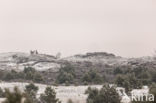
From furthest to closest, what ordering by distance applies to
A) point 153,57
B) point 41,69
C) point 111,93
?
point 153,57
point 41,69
point 111,93

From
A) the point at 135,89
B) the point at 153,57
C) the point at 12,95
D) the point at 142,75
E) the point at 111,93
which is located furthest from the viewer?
the point at 153,57

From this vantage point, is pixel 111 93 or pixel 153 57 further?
pixel 153 57

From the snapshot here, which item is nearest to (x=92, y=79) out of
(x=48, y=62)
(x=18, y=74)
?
(x=18, y=74)

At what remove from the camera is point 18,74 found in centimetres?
11769

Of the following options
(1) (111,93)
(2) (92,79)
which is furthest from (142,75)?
(1) (111,93)

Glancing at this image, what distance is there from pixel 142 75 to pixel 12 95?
9014cm

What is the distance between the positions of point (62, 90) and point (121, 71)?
139 feet

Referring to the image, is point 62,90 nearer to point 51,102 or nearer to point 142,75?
point 51,102

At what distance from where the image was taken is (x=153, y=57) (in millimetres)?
186500

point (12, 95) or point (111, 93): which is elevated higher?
point (12, 95)

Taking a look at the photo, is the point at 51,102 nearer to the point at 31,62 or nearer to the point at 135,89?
the point at 135,89

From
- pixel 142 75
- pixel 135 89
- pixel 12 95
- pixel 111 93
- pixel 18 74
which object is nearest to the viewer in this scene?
pixel 12 95

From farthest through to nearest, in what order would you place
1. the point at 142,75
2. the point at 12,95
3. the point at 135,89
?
1. the point at 142,75
2. the point at 135,89
3. the point at 12,95

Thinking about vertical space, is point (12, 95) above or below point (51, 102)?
above
